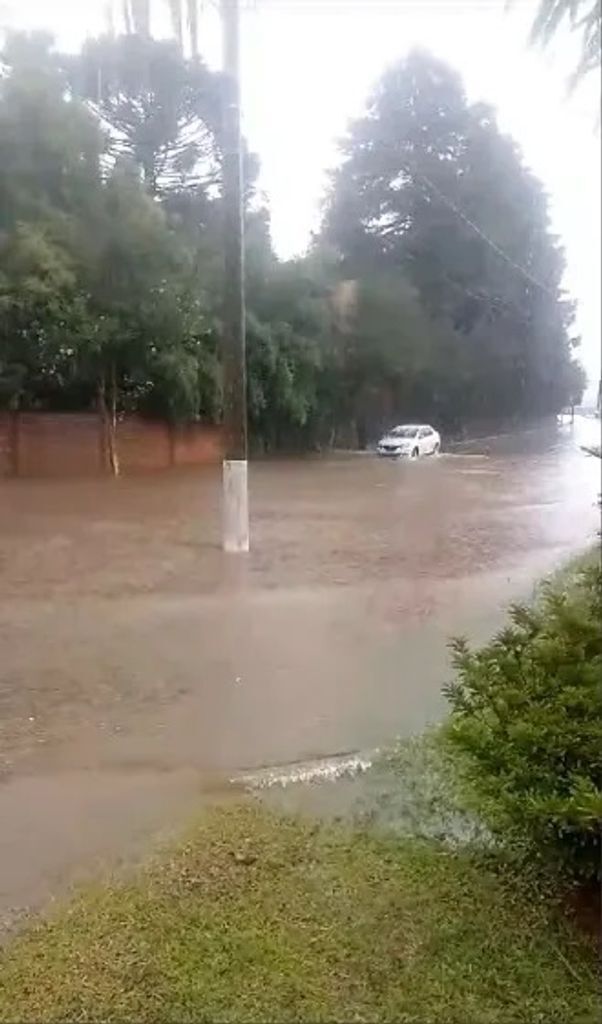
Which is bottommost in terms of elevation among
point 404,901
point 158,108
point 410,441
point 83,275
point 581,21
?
point 404,901

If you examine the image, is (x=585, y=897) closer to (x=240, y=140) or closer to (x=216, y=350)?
(x=216, y=350)

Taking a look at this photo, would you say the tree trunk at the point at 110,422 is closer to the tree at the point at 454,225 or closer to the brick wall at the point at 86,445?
the brick wall at the point at 86,445

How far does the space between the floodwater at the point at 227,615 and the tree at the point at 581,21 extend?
0.50 m

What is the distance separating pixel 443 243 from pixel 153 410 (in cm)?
51

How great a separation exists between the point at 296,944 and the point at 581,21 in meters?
1.25

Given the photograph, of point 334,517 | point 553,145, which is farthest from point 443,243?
point 334,517

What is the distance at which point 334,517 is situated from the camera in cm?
156

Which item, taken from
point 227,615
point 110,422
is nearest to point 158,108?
point 110,422

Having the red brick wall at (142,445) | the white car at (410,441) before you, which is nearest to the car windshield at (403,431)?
the white car at (410,441)

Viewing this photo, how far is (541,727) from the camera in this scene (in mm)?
1249

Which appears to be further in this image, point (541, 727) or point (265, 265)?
point (265, 265)

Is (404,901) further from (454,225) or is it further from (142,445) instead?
(454,225)

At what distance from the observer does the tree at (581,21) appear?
1336 mm

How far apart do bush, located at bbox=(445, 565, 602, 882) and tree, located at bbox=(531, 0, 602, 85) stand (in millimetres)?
699
